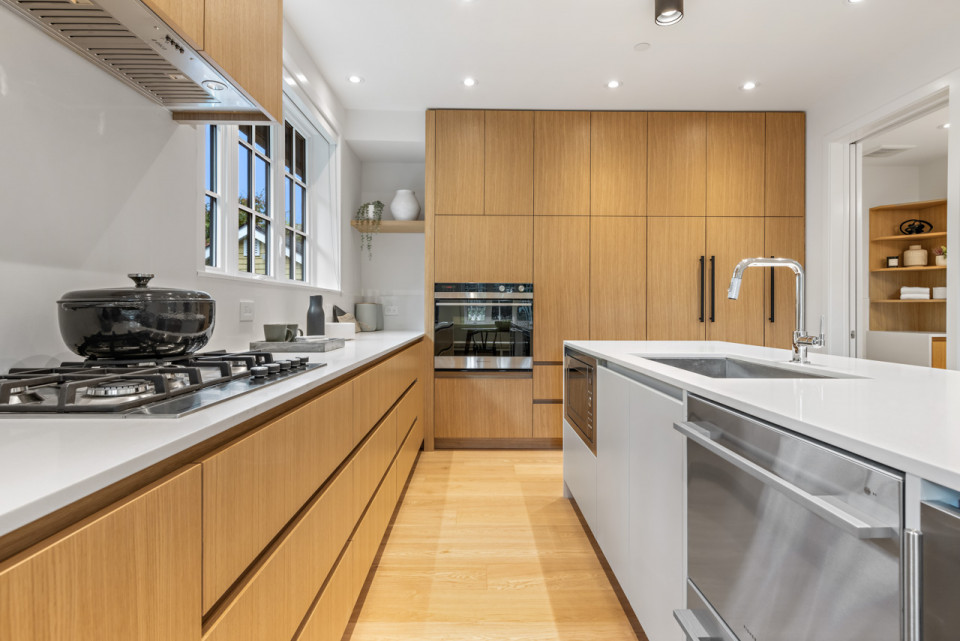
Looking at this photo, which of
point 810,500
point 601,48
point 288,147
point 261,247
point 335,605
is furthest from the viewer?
point 288,147

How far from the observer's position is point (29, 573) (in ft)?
1.29

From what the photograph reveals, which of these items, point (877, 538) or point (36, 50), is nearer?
point (877, 538)

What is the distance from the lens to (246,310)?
2.23 m

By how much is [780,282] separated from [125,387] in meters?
A: 4.14

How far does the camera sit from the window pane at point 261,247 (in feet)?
8.66

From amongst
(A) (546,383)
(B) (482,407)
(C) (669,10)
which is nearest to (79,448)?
(C) (669,10)

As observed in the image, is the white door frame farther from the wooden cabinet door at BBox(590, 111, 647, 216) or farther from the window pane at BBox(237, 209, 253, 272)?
the window pane at BBox(237, 209, 253, 272)

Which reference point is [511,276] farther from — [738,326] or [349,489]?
[349,489]

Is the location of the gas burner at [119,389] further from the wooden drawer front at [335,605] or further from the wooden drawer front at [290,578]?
the wooden drawer front at [335,605]

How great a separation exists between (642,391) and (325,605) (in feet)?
3.36

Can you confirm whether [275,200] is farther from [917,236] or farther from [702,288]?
[917,236]

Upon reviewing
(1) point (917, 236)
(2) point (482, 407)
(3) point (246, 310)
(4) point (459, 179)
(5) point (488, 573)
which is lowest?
(5) point (488, 573)

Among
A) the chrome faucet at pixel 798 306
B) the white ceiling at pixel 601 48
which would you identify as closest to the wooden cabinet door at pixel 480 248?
the white ceiling at pixel 601 48

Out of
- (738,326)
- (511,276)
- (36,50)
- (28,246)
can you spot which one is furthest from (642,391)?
(738,326)
